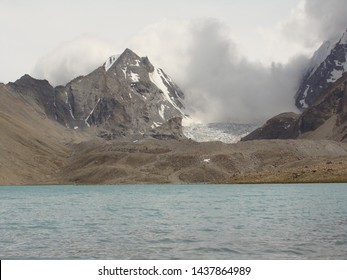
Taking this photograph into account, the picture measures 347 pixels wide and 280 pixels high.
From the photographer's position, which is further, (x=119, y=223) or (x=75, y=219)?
(x=75, y=219)

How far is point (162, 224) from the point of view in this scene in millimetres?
77125

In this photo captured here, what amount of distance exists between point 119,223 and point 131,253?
29.2 m

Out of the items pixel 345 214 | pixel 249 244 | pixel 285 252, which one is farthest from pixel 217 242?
pixel 345 214

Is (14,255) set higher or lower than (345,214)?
lower

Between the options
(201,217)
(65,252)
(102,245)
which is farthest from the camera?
(201,217)

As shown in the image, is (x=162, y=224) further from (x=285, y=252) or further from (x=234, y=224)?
(x=285, y=252)

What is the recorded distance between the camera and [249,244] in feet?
181
